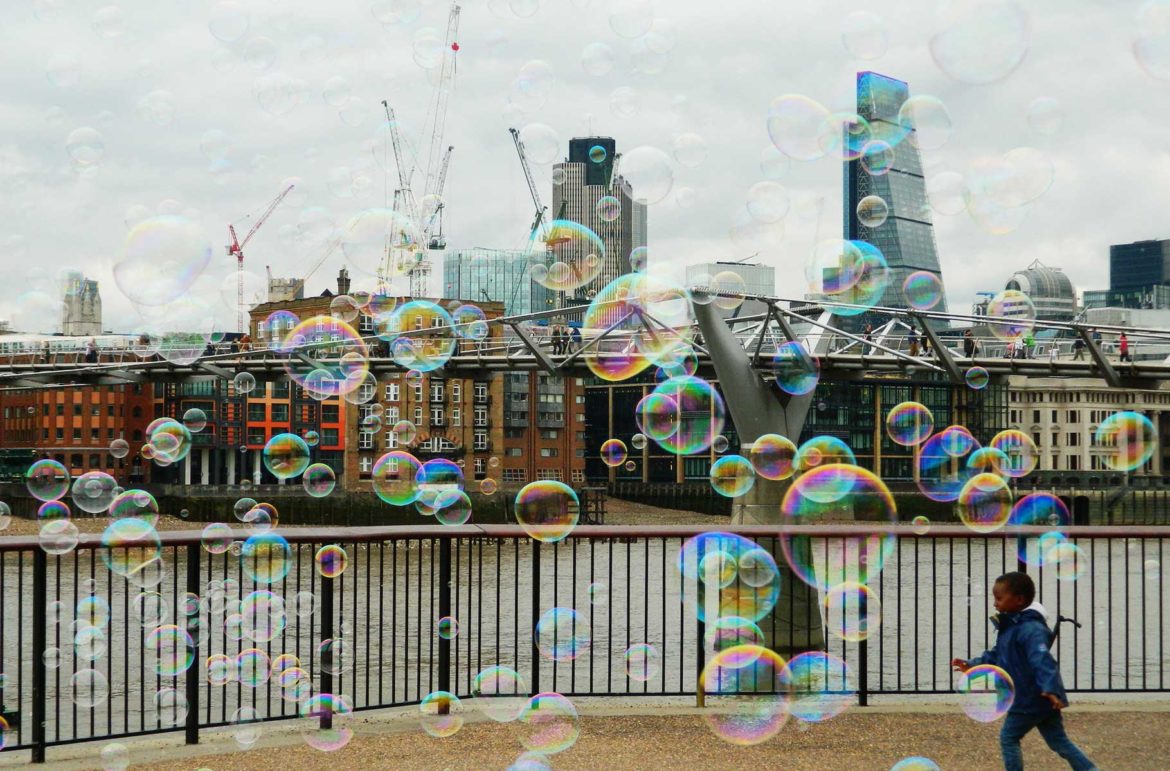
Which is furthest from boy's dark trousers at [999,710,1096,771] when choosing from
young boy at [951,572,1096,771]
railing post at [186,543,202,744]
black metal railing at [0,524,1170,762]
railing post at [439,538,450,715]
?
railing post at [186,543,202,744]

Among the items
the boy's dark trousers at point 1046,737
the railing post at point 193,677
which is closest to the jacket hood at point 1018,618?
the boy's dark trousers at point 1046,737

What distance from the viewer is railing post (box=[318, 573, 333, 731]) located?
22.1 ft

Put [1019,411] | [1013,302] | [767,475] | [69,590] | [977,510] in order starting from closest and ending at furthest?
[767,475] → [1013,302] → [69,590] → [977,510] → [1019,411]

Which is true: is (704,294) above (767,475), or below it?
above

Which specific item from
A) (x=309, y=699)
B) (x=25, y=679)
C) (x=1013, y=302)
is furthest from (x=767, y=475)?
(x=309, y=699)

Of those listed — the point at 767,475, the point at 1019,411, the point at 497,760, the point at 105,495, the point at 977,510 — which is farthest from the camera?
the point at 1019,411

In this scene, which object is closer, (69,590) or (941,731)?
(941,731)

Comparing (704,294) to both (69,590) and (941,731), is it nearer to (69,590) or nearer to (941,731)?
(941,731)

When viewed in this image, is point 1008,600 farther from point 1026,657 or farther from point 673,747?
point 673,747

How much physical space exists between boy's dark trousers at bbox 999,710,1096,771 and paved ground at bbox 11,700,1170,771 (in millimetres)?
724

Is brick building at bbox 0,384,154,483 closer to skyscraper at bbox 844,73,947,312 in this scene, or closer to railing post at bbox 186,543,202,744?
skyscraper at bbox 844,73,947,312

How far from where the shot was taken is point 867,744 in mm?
6457

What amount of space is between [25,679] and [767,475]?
7680mm

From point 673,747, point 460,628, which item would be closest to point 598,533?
point 673,747
